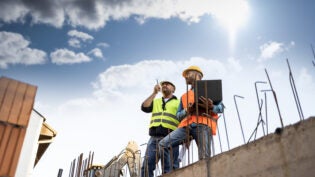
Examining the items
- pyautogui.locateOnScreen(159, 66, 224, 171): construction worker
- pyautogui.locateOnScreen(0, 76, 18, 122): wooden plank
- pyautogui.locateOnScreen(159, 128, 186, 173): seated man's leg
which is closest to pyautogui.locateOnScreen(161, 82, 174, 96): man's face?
pyautogui.locateOnScreen(159, 66, 224, 171): construction worker

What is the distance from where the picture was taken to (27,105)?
416 cm

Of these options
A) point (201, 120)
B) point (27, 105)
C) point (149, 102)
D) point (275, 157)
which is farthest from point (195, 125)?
point (27, 105)

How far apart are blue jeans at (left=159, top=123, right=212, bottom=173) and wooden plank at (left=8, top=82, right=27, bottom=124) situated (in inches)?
79.4

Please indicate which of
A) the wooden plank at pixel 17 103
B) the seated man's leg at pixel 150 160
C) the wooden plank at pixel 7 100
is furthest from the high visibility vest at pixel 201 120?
the wooden plank at pixel 7 100

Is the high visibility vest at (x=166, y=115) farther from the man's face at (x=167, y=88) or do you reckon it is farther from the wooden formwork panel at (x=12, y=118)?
the wooden formwork panel at (x=12, y=118)

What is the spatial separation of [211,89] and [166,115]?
3.90 ft

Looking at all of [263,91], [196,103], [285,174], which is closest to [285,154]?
[285,174]

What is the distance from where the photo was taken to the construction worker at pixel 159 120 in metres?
4.86

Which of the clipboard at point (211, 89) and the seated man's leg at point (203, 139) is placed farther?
the clipboard at point (211, 89)

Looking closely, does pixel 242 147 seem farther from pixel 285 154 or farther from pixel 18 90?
pixel 18 90

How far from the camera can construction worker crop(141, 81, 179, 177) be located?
16.0 ft

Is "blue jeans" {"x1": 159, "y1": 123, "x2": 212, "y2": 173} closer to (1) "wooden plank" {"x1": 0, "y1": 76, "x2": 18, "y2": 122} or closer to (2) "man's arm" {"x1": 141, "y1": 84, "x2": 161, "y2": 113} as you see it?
(2) "man's arm" {"x1": 141, "y1": 84, "x2": 161, "y2": 113}

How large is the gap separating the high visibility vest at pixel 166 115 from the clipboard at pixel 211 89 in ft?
3.68

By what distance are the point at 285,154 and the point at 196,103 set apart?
5.21ft
